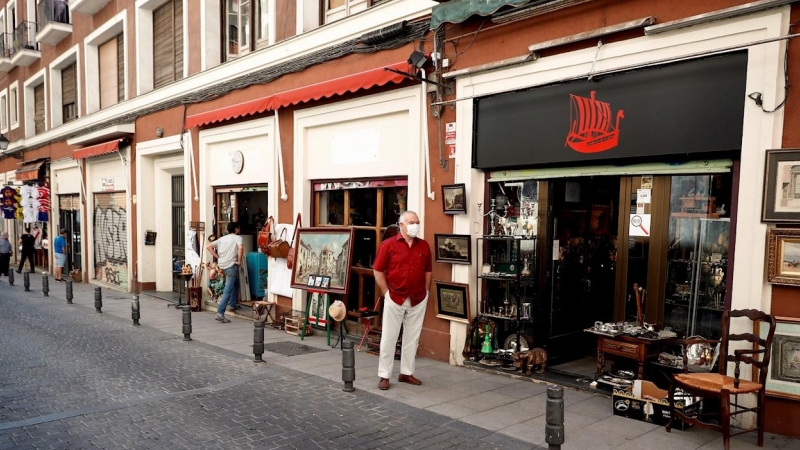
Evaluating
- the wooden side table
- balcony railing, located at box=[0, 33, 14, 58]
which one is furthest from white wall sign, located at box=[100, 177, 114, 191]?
the wooden side table

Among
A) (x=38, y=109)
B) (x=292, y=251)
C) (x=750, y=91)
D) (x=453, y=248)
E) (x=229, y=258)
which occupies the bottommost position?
(x=229, y=258)

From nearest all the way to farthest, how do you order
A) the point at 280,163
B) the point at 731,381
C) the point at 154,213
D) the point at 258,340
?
the point at 731,381, the point at 258,340, the point at 280,163, the point at 154,213

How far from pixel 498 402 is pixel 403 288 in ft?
5.26

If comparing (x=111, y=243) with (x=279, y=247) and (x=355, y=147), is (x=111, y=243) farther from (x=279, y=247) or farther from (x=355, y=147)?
(x=355, y=147)

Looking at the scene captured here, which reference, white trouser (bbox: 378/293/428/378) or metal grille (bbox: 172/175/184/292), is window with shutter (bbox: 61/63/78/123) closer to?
metal grille (bbox: 172/175/184/292)

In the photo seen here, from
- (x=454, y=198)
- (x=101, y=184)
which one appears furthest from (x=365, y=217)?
(x=101, y=184)

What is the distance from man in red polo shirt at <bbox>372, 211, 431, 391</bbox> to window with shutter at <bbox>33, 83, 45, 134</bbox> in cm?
2206

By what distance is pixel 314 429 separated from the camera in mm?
5070

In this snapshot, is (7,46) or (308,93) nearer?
(308,93)

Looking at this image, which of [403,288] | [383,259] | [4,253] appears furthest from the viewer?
[4,253]

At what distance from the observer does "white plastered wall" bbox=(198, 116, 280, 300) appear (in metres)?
10.5

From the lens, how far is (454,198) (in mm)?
7273

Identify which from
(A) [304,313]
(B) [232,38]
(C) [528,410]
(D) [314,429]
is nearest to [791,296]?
(C) [528,410]

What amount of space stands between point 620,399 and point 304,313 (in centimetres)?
579
